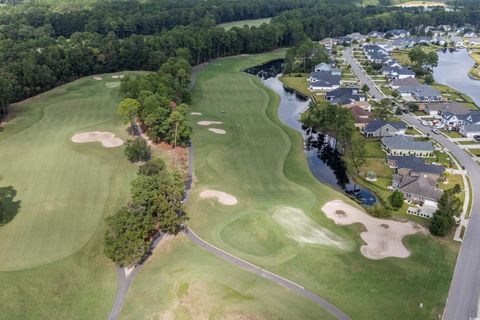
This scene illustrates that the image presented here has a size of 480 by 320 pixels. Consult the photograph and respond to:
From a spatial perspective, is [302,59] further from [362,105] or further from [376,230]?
[376,230]

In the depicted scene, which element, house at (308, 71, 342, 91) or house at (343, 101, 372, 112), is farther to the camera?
house at (308, 71, 342, 91)

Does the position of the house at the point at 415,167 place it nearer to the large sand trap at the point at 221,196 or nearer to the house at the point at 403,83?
the large sand trap at the point at 221,196

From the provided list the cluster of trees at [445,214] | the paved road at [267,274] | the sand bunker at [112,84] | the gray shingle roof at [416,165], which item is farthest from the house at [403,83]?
the paved road at [267,274]

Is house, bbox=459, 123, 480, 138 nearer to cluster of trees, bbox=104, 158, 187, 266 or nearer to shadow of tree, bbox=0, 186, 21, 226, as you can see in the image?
cluster of trees, bbox=104, 158, 187, 266

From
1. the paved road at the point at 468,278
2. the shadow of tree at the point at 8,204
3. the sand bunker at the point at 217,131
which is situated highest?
the sand bunker at the point at 217,131

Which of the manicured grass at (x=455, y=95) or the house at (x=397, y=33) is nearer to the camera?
the manicured grass at (x=455, y=95)

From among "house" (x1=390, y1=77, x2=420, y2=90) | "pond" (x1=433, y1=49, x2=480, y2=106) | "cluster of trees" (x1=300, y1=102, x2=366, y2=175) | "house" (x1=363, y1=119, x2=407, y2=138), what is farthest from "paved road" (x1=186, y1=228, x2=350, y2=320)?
"pond" (x1=433, y1=49, x2=480, y2=106)
